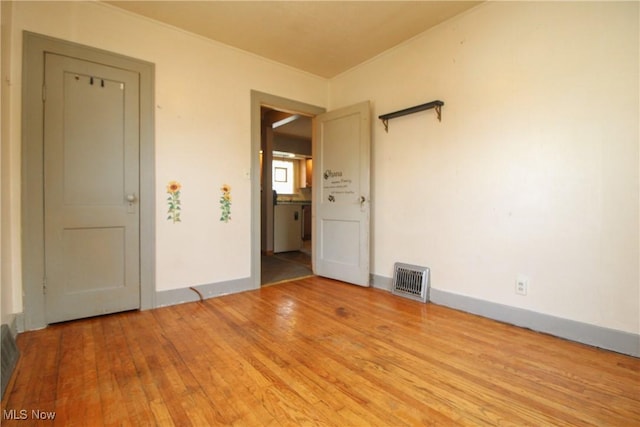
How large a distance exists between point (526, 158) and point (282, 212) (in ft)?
13.4

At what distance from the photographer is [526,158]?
2.21m

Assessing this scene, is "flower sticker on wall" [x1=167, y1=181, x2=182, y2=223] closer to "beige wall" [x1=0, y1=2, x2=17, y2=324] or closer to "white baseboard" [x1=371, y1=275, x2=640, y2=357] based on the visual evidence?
"beige wall" [x1=0, y1=2, x2=17, y2=324]

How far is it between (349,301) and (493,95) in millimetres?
2151

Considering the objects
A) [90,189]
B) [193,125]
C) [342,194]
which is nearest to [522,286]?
[342,194]

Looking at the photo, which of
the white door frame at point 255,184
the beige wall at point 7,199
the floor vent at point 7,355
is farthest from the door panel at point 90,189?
the white door frame at point 255,184

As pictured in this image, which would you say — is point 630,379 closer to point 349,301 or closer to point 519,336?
point 519,336

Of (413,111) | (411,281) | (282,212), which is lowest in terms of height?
(411,281)

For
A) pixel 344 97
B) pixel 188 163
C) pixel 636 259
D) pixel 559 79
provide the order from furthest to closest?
pixel 344 97 < pixel 188 163 < pixel 559 79 < pixel 636 259

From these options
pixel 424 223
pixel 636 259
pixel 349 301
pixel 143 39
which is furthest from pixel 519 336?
pixel 143 39

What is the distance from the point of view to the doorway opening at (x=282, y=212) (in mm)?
4234

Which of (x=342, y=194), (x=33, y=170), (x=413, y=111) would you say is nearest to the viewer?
(x=33, y=170)

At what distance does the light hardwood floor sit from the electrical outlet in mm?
280

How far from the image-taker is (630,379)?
1563mm

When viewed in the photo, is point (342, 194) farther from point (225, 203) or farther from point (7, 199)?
point (7, 199)
